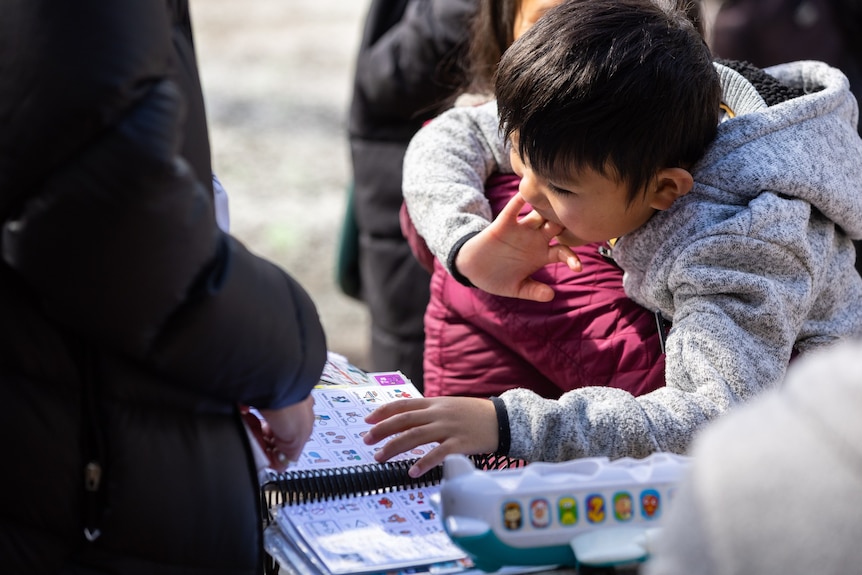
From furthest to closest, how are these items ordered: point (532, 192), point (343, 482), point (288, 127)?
point (288, 127) < point (532, 192) < point (343, 482)

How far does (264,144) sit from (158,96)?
4.64m

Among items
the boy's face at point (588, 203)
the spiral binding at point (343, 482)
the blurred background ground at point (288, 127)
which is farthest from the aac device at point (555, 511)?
the blurred background ground at point (288, 127)

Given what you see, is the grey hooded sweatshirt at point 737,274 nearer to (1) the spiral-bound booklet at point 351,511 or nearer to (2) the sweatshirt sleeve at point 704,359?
(2) the sweatshirt sleeve at point 704,359

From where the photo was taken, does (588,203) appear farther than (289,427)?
Yes

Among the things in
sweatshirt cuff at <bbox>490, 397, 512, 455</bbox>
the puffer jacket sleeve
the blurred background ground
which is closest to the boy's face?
sweatshirt cuff at <bbox>490, 397, 512, 455</bbox>

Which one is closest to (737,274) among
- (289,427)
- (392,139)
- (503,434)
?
(503,434)

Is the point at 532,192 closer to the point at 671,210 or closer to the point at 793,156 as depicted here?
→ the point at 671,210

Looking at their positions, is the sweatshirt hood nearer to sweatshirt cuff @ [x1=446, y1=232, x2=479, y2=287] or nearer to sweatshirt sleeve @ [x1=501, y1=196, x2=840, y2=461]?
sweatshirt sleeve @ [x1=501, y1=196, x2=840, y2=461]

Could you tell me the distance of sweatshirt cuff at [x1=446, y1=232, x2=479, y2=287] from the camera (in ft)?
5.39

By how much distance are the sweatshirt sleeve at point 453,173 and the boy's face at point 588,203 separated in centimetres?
20

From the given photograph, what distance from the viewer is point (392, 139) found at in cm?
276

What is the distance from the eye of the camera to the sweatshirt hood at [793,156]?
54.6 inches

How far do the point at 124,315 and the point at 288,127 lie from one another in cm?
486

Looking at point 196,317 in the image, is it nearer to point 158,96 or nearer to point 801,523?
point 158,96
